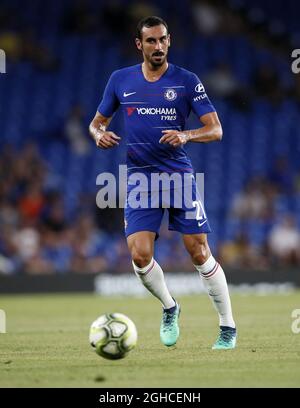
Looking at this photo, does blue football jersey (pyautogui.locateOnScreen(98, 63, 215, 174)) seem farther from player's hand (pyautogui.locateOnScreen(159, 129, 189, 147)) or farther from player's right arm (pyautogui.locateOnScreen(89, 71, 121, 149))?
player's hand (pyautogui.locateOnScreen(159, 129, 189, 147))

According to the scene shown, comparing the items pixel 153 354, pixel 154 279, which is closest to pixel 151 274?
pixel 154 279

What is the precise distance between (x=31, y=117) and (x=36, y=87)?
106cm

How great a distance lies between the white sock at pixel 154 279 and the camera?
8.71 m

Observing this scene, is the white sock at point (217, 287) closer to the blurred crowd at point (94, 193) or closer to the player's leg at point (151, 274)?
the player's leg at point (151, 274)

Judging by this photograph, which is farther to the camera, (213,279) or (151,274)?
(151,274)

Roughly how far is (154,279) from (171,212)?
0.60 meters

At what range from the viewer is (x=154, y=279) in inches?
345

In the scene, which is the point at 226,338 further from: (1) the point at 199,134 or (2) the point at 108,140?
(2) the point at 108,140

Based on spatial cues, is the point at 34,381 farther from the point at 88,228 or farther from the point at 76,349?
the point at 88,228

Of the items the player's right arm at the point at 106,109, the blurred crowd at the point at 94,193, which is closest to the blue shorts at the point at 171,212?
the player's right arm at the point at 106,109

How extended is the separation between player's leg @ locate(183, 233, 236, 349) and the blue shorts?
3.7 inches

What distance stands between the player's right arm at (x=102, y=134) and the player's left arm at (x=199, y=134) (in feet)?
1.38

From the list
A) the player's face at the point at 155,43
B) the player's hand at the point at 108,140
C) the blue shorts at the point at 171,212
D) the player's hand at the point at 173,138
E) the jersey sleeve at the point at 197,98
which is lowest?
the blue shorts at the point at 171,212

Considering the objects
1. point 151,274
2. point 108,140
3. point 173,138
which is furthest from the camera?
point 151,274
